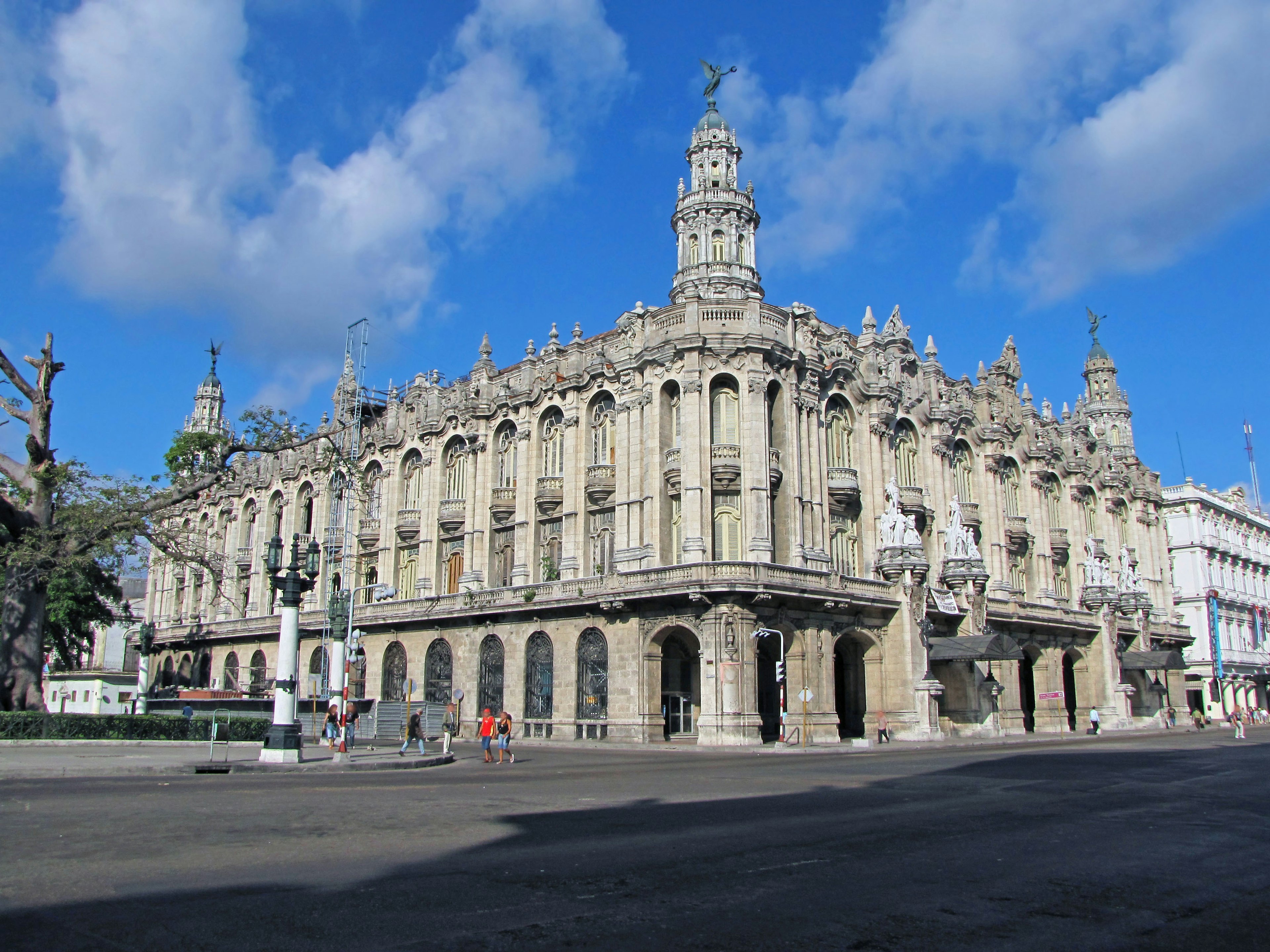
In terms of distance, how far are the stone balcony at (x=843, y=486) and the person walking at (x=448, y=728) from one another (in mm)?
19170

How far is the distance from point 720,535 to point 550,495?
9745 mm

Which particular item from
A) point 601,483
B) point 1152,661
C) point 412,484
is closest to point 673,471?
point 601,483

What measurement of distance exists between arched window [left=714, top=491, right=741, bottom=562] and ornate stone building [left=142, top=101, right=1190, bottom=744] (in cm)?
11

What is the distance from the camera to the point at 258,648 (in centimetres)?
6316

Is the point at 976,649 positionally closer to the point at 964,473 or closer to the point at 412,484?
the point at 964,473

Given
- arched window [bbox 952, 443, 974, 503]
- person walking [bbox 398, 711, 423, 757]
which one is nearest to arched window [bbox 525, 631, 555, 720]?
person walking [bbox 398, 711, 423, 757]

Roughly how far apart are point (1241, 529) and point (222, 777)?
92447 millimetres

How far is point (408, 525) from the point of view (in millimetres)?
54250

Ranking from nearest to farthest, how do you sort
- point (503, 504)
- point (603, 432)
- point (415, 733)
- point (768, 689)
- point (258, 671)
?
point (415, 733), point (768, 689), point (603, 432), point (503, 504), point (258, 671)

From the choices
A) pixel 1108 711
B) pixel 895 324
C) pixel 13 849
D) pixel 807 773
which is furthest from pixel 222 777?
pixel 1108 711

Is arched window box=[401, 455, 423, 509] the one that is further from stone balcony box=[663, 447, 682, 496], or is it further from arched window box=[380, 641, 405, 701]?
stone balcony box=[663, 447, 682, 496]

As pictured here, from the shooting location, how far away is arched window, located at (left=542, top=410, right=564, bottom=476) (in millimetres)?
48125

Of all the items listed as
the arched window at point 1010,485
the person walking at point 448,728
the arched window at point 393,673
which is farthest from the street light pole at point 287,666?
the arched window at point 1010,485

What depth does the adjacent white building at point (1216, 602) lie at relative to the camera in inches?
3123
